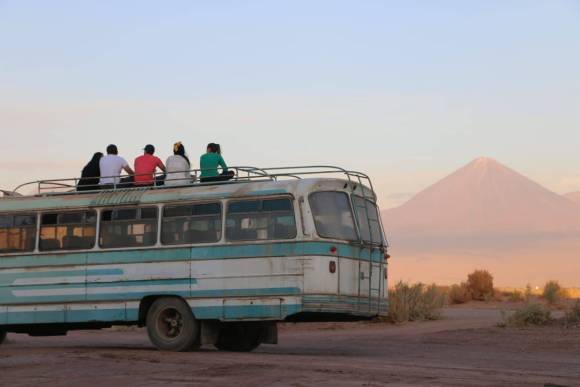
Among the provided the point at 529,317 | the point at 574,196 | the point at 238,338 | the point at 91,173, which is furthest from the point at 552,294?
the point at 574,196

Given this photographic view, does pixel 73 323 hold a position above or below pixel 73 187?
below

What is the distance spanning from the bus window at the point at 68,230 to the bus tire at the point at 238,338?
3.07 m

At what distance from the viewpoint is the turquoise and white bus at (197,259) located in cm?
2088

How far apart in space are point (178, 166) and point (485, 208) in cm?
12121

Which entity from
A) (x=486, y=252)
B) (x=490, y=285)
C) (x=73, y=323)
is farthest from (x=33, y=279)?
(x=486, y=252)

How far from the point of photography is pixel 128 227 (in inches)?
874

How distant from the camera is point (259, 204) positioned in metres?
21.2

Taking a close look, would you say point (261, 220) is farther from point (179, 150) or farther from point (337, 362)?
point (179, 150)

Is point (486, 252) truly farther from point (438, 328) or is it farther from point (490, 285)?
point (438, 328)

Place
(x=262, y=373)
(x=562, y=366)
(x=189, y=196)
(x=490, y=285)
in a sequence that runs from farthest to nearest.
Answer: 1. (x=490, y=285)
2. (x=189, y=196)
3. (x=562, y=366)
4. (x=262, y=373)

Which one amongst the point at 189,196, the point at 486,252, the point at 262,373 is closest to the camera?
the point at 262,373

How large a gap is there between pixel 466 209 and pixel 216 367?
12749 centimetres

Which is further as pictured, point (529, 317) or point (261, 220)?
point (529, 317)

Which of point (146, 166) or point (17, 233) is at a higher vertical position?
point (146, 166)
